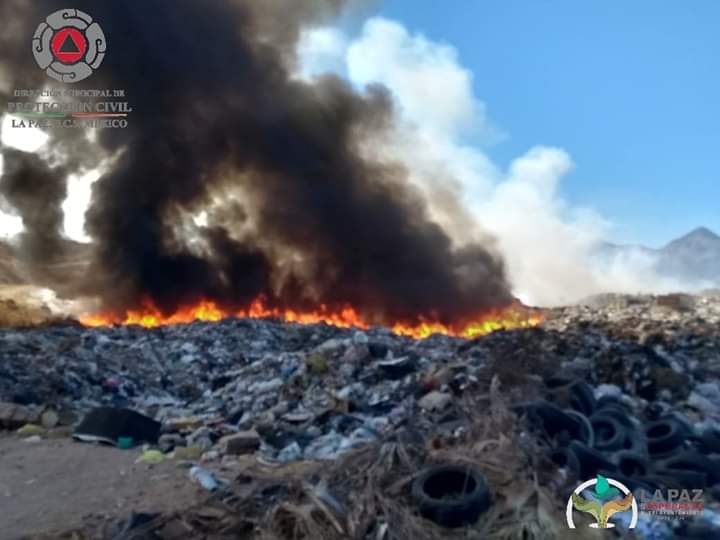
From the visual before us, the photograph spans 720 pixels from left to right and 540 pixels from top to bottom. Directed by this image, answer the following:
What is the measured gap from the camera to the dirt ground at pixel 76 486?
16.6ft

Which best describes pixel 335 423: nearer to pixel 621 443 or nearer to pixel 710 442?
pixel 621 443

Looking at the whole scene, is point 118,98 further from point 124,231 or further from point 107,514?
point 107,514

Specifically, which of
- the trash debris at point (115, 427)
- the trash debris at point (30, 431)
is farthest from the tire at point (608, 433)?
the trash debris at point (30, 431)

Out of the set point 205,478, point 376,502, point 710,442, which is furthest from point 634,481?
point 205,478

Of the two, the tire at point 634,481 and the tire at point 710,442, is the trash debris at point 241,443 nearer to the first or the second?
the tire at point 634,481

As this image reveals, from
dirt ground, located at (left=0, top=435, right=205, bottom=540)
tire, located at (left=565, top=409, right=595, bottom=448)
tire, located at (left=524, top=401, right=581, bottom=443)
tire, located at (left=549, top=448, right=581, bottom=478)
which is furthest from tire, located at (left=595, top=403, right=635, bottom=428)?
dirt ground, located at (left=0, top=435, right=205, bottom=540)

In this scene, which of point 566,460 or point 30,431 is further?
point 30,431

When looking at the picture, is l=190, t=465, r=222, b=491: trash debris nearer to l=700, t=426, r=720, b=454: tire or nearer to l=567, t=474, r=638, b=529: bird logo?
l=567, t=474, r=638, b=529: bird logo

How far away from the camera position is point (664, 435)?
6.16m

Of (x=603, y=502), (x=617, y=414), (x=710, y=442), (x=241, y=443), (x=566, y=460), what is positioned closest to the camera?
(x=603, y=502)

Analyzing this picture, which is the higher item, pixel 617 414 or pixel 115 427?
pixel 617 414

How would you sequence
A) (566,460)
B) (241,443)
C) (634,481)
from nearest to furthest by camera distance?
1. (634,481)
2. (566,460)
3. (241,443)

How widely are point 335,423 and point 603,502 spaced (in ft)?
11.5

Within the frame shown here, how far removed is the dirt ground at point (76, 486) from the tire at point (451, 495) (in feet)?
6.49
